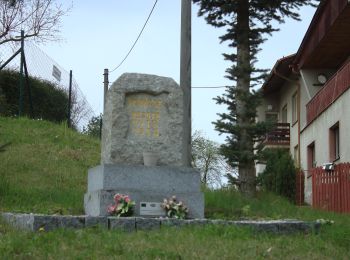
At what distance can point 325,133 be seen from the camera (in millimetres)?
22156

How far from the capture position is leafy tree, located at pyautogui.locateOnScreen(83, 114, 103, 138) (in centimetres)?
2525

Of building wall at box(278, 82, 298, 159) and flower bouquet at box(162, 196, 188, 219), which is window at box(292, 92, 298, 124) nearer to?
building wall at box(278, 82, 298, 159)

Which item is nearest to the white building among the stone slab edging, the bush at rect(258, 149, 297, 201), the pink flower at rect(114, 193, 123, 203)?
the bush at rect(258, 149, 297, 201)

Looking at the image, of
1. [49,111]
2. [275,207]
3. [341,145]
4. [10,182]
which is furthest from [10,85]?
[275,207]

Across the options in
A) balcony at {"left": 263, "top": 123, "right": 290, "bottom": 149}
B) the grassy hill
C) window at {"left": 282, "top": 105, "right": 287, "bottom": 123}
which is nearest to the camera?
the grassy hill

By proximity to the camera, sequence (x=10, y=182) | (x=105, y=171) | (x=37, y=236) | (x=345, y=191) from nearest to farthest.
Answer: (x=37, y=236) < (x=105, y=171) < (x=10, y=182) < (x=345, y=191)

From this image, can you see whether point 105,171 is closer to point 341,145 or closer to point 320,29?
point 341,145

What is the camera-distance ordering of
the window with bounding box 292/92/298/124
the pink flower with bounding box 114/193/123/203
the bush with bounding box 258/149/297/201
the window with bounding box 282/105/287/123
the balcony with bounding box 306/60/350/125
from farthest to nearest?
the window with bounding box 282/105/287/123 < the window with bounding box 292/92/298/124 < the bush with bounding box 258/149/297/201 < the balcony with bounding box 306/60/350/125 < the pink flower with bounding box 114/193/123/203

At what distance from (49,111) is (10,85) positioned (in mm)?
1785

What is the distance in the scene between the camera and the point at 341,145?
19859mm

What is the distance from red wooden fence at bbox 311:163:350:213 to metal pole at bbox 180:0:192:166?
643 centimetres

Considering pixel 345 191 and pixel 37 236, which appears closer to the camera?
pixel 37 236

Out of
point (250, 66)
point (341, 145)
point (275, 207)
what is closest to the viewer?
point (275, 207)

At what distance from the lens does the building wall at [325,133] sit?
19195mm
